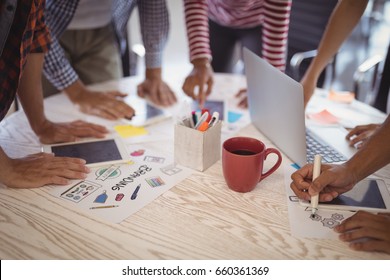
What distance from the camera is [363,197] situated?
96 cm

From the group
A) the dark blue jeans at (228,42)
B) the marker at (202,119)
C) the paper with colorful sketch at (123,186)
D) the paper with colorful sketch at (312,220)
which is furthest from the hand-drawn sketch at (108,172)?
the dark blue jeans at (228,42)

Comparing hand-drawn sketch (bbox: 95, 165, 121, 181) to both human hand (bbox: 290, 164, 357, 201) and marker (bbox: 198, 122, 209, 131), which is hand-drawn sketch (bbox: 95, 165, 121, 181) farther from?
human hand (bbox: 290, 164, 357, 201)

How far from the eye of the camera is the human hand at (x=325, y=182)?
35.5 inches

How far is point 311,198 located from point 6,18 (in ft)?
2.57

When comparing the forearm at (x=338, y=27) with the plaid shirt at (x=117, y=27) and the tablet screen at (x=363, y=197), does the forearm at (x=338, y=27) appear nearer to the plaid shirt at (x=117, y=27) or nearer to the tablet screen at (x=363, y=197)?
the tablet screen at (x=363, y=197)

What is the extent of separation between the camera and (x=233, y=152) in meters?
1.01

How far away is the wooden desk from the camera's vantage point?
79 centimetres

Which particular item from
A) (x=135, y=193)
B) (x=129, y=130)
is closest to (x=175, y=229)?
(x=135, y=193)

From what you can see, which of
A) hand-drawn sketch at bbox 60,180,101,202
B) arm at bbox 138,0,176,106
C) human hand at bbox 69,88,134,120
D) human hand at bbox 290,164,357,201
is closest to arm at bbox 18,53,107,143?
human hand at bbox 69,88,134,120

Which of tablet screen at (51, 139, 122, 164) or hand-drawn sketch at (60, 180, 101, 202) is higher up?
tablet screen at (51, 139, 122, 164)

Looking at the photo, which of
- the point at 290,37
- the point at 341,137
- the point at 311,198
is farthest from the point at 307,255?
the point at 290,37

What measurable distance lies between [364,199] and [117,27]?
1401mm

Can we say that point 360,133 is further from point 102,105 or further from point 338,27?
point 102,105
